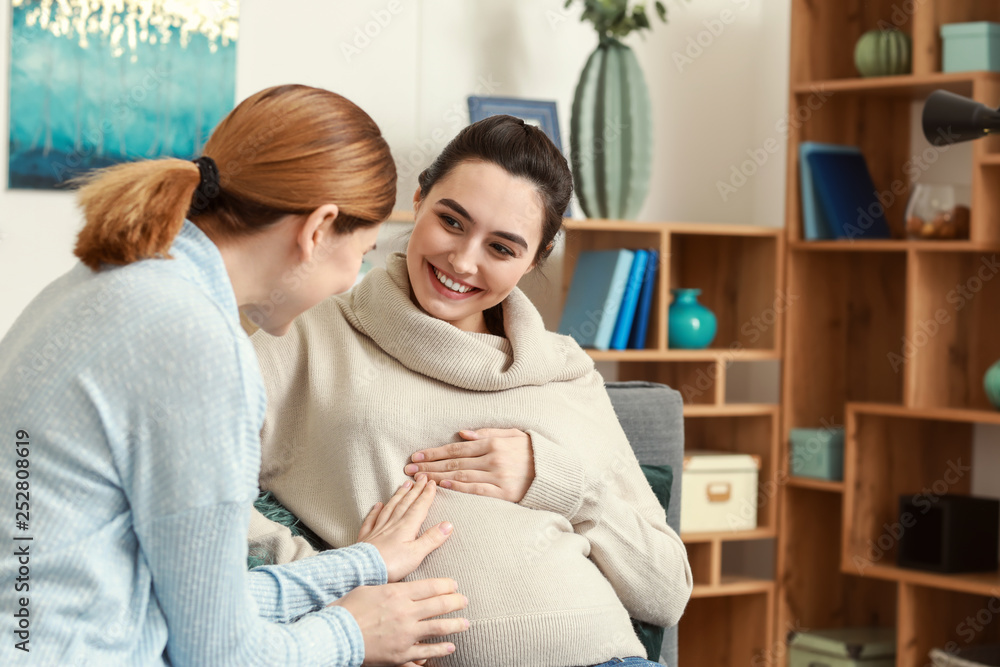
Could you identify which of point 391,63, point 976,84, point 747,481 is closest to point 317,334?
point 391,63

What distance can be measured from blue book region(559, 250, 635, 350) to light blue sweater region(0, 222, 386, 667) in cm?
201

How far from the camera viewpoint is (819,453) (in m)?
3.17

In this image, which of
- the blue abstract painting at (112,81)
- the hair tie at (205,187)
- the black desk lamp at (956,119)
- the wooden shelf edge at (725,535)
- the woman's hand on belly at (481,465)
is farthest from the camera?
the wooden shelf edge at (725,535)

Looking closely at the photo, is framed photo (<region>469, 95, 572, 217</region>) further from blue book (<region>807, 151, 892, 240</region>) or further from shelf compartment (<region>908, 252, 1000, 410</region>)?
shelf compartment (<region>908, 252, 1000, 410</region>)

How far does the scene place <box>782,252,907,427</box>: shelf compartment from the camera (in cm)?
328

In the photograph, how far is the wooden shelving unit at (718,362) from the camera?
3.10 m

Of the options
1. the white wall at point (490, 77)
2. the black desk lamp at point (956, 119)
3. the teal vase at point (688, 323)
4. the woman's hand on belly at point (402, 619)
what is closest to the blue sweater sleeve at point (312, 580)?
the woman's hand on belly at point (402, 619)

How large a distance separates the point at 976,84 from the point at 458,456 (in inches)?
77.0

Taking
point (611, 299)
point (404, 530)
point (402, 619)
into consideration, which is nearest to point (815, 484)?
point (611, 299)

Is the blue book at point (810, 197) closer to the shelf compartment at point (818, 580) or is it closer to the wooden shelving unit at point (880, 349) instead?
the wooden shelving unit at point (880, 349)

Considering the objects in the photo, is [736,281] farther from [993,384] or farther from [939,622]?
[939,622]

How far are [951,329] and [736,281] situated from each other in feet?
2.12

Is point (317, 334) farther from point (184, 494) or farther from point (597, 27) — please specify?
point (597, 27)

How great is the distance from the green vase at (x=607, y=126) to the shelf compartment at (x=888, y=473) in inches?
36.6
